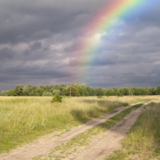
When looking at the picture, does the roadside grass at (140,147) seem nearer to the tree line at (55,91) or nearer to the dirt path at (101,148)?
the dirt path at (101,148)

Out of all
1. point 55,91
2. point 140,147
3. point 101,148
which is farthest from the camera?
point 55,91

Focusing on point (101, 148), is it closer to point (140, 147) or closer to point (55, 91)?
point (140, 147)

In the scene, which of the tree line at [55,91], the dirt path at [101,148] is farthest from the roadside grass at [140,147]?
the tree line at [55,91]

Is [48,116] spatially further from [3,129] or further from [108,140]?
[108,140]

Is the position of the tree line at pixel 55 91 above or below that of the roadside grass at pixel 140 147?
above

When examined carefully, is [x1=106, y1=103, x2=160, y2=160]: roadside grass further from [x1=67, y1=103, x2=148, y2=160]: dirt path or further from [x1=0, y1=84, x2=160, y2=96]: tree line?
[x1=0, y1=84, x2=160, y2=96]: tree line

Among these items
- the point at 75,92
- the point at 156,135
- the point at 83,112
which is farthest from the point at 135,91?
the point at 156,135

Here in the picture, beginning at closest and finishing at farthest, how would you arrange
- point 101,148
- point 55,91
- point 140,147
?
point 140,147 < point 101,148 < point 55,91

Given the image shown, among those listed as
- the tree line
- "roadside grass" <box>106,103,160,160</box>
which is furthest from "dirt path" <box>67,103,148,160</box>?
the tree line

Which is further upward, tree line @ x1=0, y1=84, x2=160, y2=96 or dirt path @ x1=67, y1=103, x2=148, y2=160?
tree line @ x1=0, y1=84, x2=160, y2=96

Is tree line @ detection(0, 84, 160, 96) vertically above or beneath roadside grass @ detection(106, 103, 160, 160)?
above

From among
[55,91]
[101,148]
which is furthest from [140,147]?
[55,91]

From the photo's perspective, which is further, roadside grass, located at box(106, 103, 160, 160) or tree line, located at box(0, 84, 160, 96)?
tree line, located at box(0, 84, 160, 96)

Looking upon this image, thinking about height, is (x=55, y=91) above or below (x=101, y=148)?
above
